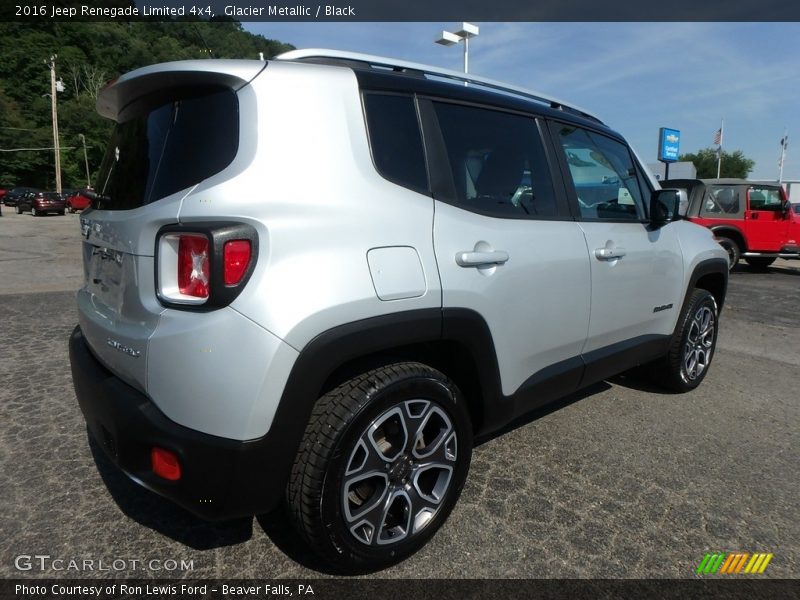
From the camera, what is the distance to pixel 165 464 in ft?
5.68

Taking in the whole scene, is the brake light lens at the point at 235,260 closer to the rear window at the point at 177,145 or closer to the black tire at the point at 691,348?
the rear window at the point at 177,145

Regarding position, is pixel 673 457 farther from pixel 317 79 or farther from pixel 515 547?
pixel 317 79

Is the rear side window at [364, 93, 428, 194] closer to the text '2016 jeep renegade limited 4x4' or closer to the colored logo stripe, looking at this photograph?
the text '2016 jeep renegade limited 4x4'

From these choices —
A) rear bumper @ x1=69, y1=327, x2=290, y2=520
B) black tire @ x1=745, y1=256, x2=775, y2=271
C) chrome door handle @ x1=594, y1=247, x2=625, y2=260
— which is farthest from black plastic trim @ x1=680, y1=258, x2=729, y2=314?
black tire @ x1=745, y1=256, x2=775, y2=271

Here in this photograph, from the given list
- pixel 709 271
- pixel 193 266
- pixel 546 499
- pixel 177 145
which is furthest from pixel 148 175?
pixel 709 271

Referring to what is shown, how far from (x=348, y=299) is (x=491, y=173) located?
1.07 m

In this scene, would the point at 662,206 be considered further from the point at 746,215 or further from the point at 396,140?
the point at 746,215

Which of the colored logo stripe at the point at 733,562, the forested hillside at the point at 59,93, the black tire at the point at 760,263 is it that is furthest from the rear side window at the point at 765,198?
the forested hillside at the point at 59,93

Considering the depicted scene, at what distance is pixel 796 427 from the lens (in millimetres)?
3496

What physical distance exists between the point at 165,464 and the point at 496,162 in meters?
1.83

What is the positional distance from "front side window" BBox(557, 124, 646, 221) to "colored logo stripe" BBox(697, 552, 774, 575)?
64.7 inches

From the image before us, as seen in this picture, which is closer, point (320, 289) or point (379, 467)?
point (320, 289)

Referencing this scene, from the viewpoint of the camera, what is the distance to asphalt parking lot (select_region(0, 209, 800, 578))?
6.97 feet

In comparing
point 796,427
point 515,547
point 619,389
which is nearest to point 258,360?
point 515,547
